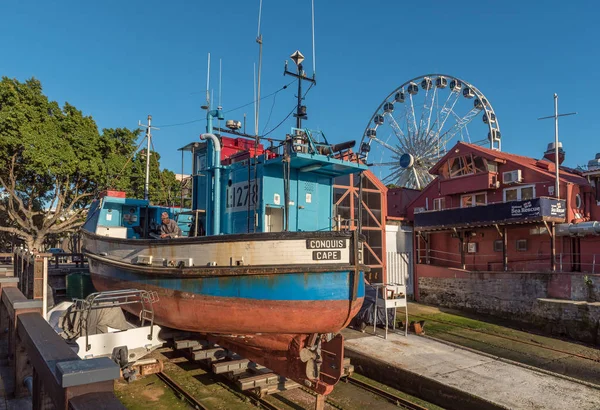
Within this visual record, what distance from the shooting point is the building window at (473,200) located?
22708mm

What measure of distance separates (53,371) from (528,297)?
18563 millimetres

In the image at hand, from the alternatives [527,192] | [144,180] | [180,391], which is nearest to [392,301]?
[180,391]

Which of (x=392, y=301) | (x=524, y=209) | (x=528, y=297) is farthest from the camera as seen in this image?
(x=524, y=209)

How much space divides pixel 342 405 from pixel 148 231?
8567 millimetres

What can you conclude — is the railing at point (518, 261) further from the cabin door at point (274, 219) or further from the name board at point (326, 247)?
the name board at point (326, 247)

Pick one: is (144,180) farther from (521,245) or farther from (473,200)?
(521,245)

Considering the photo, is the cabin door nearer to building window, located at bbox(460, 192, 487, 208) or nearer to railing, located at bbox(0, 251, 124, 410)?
railing, located at bbox(0, 251, 124, 410)

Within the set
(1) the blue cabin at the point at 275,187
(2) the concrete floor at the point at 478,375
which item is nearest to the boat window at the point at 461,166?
(2) the concrete floor at the point at 478,375

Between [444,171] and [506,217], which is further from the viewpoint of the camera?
[444,171]

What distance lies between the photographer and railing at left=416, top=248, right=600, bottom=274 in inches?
736

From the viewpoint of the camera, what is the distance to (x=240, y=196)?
1041 centimetres

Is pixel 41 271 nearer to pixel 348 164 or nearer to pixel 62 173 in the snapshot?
pixel 348 164

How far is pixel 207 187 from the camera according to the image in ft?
35.8

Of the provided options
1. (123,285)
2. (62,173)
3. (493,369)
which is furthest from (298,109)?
(62,173)
